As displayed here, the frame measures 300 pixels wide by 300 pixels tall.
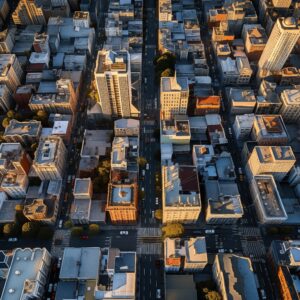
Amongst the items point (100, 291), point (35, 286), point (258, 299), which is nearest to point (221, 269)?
point (258, 299)

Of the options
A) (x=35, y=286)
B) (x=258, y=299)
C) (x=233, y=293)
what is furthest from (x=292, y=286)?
(x=35, y=286)

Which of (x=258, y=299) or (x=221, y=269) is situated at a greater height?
(x=221, y=269)

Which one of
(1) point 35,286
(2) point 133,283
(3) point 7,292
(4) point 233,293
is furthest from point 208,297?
(3) point 7,292

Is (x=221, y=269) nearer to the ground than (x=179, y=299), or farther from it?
farther from it

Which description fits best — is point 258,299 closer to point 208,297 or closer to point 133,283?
point 208,297

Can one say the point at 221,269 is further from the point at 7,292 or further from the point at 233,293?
the point at 7,292

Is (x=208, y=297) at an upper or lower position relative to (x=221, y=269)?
lower

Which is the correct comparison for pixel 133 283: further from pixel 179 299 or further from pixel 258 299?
pixel 258 299

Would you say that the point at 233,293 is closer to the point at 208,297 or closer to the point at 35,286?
the point at 208,297
